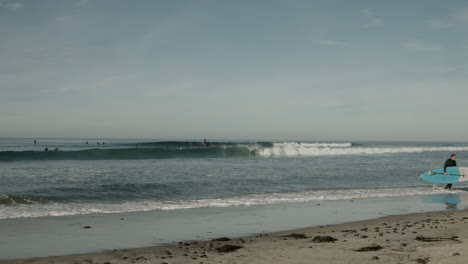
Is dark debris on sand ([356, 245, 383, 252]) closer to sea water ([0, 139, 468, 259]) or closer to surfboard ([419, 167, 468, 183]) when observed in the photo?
sea water ([0, 139, 468, 259])

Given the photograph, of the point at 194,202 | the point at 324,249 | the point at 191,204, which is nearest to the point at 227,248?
the point at 324,249

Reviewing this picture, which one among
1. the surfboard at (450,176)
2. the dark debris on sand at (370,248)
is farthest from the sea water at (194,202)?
the dark debris on sand at (370,248)

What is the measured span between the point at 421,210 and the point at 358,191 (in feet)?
14.3

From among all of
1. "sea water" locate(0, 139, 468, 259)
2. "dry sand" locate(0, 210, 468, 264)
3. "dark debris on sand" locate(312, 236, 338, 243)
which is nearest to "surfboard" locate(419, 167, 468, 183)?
"sea water" locate(0, 139, 468, 259)

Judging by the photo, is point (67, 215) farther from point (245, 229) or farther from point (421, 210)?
point (421, 210)

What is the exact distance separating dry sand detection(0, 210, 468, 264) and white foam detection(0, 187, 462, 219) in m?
4.54

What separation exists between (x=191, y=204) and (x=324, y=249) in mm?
6767

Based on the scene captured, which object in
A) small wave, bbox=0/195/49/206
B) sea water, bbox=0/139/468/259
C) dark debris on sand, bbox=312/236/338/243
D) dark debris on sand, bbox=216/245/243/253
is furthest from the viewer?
small wave, bbox=0/195/49/206

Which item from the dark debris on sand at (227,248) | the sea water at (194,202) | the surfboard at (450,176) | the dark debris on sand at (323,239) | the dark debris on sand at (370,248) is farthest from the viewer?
the surfboard at (450,176)

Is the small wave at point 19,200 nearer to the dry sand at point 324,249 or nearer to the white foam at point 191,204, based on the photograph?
the white foam at point 191,204

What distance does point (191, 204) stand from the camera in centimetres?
1305

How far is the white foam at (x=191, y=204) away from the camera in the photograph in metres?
11.4

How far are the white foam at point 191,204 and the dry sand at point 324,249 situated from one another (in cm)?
454

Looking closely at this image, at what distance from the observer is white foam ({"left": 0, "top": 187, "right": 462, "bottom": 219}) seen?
1141 cm
